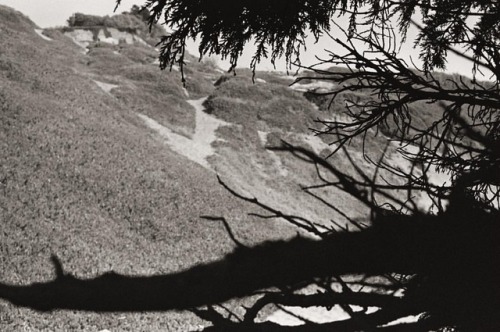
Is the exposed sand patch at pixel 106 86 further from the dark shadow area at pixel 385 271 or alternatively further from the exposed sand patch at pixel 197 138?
the dark shadow area at pixel 385 271

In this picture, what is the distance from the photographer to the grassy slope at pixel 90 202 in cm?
878

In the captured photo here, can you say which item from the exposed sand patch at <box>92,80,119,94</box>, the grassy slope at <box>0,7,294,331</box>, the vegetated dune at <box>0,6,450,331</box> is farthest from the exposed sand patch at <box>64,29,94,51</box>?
the grassy slope at <box>0,7,294,331</box>

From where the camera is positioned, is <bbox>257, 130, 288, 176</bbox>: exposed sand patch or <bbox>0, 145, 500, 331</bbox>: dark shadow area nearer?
<bbox>0, 145, 500, 331</bbox>: dark shadow area

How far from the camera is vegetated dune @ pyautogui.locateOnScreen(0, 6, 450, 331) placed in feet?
30.9

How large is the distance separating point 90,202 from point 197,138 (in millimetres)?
13607

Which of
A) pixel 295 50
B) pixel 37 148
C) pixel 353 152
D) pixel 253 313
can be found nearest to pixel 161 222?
pixel 37 148

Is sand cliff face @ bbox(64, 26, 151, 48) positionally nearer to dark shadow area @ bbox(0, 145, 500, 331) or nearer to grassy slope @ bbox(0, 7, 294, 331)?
grassy slope @ bbox(0, 7, 294, 331)

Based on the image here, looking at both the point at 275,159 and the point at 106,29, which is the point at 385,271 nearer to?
the point at 275,159

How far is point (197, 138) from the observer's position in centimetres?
2567

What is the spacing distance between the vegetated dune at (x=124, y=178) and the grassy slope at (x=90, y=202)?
0.13ft

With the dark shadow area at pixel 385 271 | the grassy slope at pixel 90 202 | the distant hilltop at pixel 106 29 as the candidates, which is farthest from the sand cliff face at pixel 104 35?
the dark shadow area at pixel 385 271

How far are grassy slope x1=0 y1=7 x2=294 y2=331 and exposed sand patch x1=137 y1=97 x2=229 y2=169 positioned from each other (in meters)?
1.91

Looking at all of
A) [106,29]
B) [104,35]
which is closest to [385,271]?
[104,35]

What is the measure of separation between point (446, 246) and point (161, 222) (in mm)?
12023
